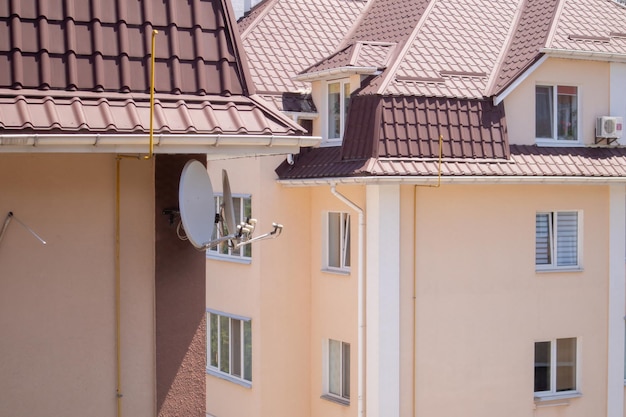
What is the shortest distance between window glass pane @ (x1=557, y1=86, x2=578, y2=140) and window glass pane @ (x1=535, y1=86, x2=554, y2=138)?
0.21m

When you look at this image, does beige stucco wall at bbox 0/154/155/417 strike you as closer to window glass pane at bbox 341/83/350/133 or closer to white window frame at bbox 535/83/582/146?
window glass pane at bbox 341/83/350/133

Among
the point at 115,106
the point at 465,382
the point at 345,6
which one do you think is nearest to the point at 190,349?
the point at 115,106

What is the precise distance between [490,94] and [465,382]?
563cm

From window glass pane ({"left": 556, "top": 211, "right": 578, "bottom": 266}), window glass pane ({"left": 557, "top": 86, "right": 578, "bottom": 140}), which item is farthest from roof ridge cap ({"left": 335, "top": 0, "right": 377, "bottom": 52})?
window glass pane ({"left": 556, "top": 211, "right": 578, "bottom": 266})

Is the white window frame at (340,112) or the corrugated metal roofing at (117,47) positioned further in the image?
the white window frame at (340,112)

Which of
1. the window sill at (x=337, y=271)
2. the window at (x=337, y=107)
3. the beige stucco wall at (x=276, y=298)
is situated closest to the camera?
the window sill at (x=337, y=271)

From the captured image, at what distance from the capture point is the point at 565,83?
2116 centimetres

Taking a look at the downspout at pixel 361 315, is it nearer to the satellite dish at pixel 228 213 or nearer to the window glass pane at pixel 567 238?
the window glass pane at pixel 567 238

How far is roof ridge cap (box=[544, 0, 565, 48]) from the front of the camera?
20.6 meters

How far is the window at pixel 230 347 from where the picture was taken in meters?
22.1

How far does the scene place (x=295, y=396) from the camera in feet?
71.0

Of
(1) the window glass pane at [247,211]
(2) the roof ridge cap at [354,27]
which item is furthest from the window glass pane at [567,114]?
(1) the window glass pane at [247,211]

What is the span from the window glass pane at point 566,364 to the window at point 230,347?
640cm

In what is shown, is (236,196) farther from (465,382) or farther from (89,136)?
(89,136)
